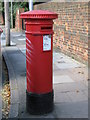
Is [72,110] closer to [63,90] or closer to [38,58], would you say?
[38,58]

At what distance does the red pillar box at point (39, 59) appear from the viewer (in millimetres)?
4438

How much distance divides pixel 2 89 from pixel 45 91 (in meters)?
2.30

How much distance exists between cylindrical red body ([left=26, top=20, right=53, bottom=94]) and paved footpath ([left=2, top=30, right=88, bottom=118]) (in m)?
0.50

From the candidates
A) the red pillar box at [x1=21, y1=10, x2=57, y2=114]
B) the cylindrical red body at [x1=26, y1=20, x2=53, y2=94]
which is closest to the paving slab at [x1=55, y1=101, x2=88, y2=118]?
the red pillar box at [x1=21, y1=10, x2=57, y2=114]

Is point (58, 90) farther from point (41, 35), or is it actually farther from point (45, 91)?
point (41, 35)

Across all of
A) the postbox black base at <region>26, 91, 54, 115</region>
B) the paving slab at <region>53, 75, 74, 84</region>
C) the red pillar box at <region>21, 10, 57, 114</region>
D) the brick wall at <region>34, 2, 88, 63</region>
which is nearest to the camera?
the red pillar box at <region>21, 10, 57, 114</region>

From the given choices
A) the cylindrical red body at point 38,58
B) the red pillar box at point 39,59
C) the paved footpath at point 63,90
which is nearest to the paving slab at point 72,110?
the paved footpath at point 63,90

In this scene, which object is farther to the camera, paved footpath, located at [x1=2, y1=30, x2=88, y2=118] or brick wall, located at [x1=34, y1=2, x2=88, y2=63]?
brick wall, located at [x1=34, y1=2, x2=88, y2=63]

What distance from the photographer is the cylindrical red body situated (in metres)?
4.46

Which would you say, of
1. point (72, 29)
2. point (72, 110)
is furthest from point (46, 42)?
point (72, 29)

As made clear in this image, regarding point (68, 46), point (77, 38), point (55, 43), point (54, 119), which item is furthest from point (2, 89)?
point (55, 43)

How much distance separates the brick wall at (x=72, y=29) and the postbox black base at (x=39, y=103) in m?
4.06

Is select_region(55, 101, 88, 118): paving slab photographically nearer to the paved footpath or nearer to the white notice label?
the paved footpath

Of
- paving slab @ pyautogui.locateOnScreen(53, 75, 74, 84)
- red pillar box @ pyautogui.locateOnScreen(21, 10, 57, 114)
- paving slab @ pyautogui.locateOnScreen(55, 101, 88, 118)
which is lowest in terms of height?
paving slab @ pyautogui.locateOnScreen(55, 101, 88, 118)
